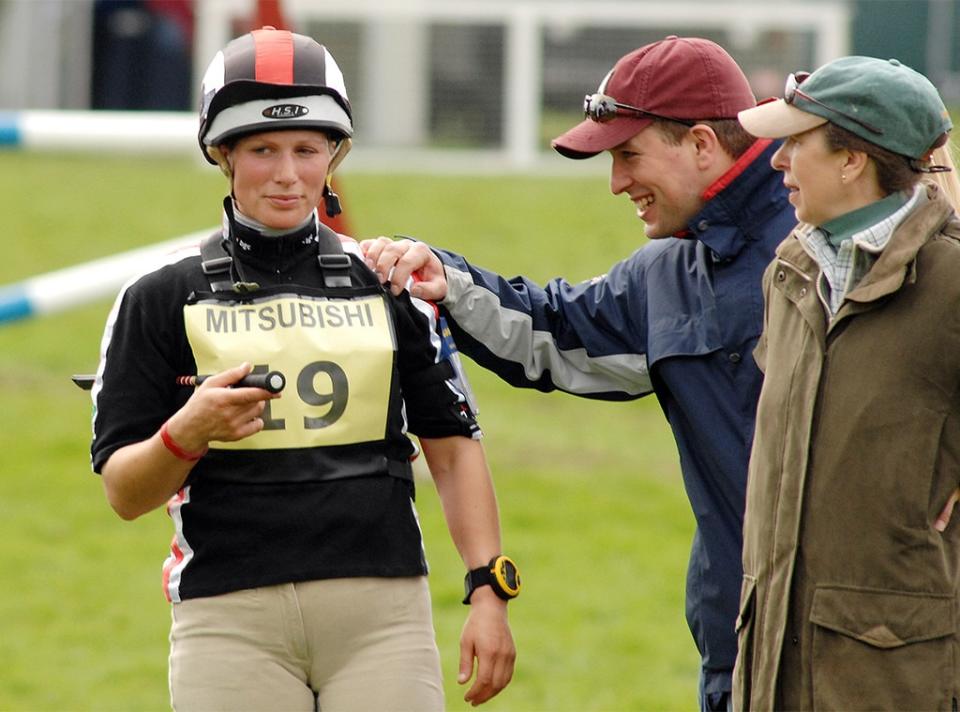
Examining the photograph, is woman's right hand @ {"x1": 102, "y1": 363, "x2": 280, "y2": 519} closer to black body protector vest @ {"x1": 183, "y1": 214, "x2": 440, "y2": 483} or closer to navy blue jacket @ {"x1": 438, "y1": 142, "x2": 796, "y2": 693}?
black body protector vest @ {"x1": 183, "y1": 214, "x2": 440, "y2": 483}

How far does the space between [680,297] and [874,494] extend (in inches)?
31.2

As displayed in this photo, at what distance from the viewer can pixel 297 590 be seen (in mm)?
2869

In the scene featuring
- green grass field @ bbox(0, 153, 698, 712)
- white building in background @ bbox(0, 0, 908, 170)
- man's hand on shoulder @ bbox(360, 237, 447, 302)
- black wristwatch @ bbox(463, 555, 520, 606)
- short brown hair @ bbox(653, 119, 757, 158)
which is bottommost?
green grass field @ bbox(0, 153, 698, 712)

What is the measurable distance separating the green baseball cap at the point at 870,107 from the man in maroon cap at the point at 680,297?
20.4 inches

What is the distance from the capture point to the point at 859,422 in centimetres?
265

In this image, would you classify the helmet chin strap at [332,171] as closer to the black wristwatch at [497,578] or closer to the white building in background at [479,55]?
the black wristwatch at [497,578]

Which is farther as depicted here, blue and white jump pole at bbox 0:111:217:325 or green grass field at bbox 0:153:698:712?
green grass field at bbox 0:153:698:712

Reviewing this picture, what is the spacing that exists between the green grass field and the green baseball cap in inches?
133

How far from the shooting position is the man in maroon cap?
3.18 metres

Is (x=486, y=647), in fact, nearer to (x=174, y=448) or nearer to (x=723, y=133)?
(x=174, y=448)

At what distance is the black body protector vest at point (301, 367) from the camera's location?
286 centimetres

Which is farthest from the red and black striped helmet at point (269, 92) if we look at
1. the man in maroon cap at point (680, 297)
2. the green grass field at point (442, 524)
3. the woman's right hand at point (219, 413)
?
the green grass field at point (442, 524)

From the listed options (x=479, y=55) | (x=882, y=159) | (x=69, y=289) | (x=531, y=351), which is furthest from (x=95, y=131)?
(x=479, y=55)

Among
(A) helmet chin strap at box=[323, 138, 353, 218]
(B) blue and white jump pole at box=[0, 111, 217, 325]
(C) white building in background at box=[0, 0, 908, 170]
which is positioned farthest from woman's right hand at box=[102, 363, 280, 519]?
(C) white building in background at box=[0, 0, 908, 170]
